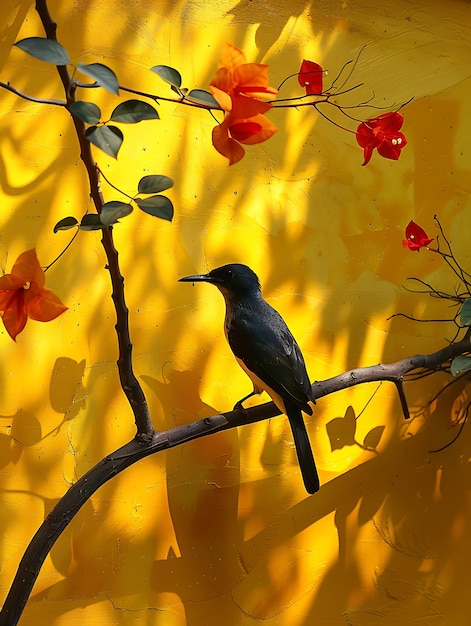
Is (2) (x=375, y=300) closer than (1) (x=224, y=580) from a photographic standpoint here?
No

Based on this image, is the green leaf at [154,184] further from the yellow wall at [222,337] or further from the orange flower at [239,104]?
the yellow wall at [222,337]

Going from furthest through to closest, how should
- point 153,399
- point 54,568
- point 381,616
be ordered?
point 381,616, point 153,399, point 54,568

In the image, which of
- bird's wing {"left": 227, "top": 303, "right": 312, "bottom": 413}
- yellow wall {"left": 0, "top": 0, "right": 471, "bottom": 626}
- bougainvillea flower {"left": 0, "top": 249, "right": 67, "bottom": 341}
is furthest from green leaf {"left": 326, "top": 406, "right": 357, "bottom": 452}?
bougainvillea flower {"left": 0, "top": 249, "right": 67, "bottom": 341}

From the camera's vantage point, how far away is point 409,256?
71.7 inches

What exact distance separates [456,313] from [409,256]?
0.18 meters

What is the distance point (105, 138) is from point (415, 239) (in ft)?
3.23

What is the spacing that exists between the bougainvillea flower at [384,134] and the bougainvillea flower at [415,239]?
326 millimetres

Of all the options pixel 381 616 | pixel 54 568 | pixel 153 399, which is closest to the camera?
pixel 54 568

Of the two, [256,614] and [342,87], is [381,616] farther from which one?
[342,87]

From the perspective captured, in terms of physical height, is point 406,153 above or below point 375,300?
above

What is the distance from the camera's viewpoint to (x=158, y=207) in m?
0.95

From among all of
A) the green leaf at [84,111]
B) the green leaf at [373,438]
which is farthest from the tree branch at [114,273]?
the green leaf at [373,438]

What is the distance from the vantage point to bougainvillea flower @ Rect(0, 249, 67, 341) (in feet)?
3.74

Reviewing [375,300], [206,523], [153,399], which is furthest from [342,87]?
[206,523]
